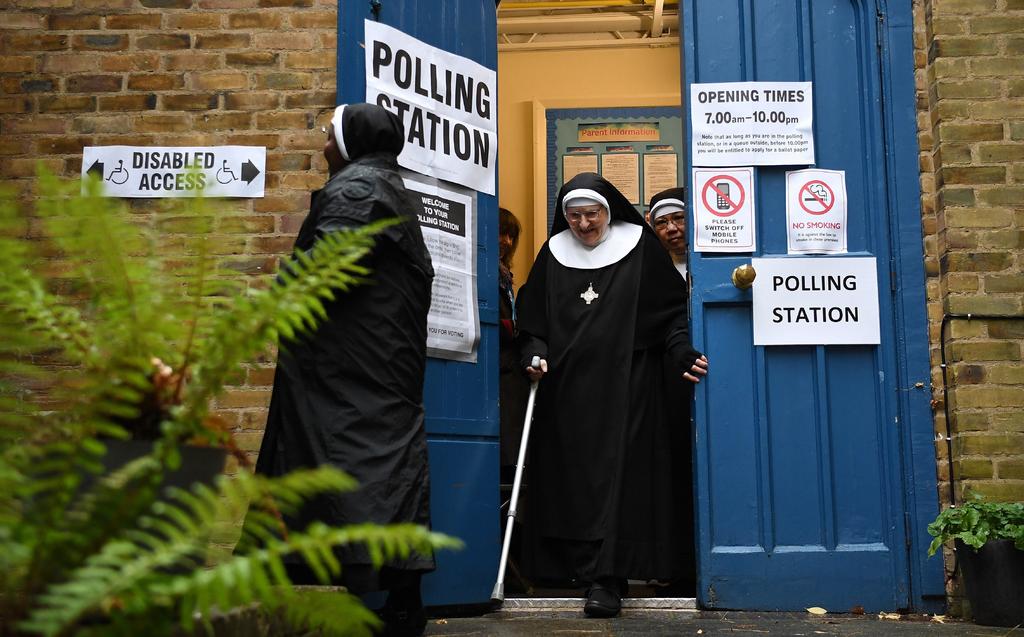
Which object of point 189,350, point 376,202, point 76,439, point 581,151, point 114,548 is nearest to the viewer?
point 114,548

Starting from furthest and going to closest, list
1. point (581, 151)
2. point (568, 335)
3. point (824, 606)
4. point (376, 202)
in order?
1. point (581, 151)
2. point (568, 335)
3. point (824, 606)
4. point (376, 202)

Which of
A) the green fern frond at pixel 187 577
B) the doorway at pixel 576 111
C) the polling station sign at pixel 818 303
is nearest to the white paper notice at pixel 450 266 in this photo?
the polling station sign at pixel 818 303

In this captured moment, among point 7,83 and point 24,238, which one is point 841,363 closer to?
point 24,238

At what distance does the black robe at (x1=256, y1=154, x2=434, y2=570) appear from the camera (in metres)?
3.54

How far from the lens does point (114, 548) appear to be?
3.61ft

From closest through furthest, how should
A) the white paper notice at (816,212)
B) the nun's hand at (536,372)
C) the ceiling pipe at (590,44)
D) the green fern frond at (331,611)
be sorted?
the green fern frond at (331,611) < the white paper notice at (816,212) < the nun's hand at (536,372) < the ceiling pipe at (590,44)

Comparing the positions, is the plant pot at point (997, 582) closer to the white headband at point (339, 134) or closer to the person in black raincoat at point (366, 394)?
the person in black raincoat at point (366, 394)

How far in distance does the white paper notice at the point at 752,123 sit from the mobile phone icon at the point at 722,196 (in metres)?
0.09

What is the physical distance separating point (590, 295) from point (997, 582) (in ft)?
6.80

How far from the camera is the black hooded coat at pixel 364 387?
3.54m

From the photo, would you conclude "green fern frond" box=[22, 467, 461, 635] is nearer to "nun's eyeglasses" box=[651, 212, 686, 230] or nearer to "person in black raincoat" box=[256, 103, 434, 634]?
"person in black raincoat" box=[256, 103, 434, 634]

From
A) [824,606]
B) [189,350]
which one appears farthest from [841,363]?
[189,350]

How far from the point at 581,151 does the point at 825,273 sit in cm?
311

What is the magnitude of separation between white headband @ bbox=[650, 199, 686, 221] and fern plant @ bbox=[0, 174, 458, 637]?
14.2ft
